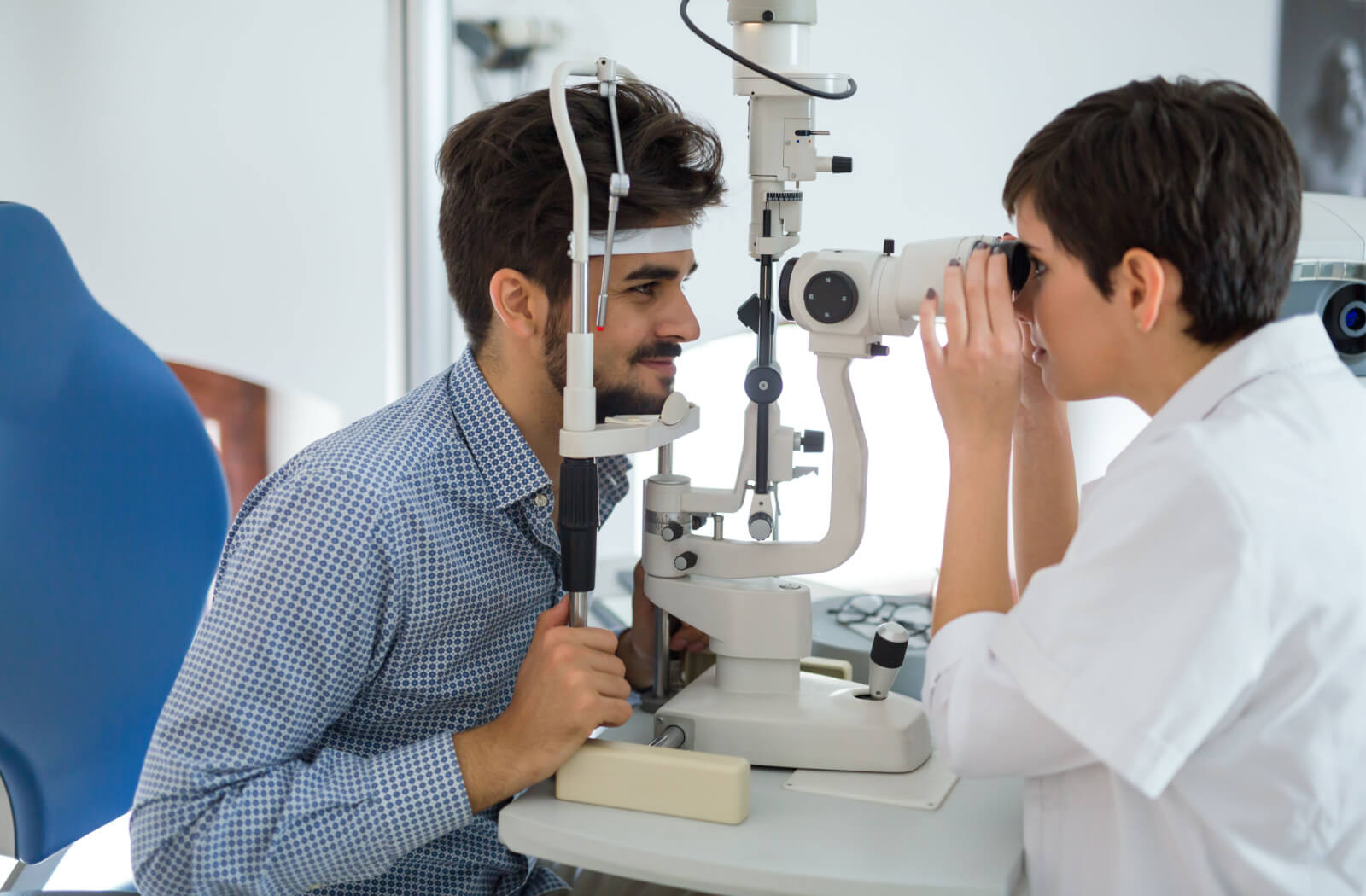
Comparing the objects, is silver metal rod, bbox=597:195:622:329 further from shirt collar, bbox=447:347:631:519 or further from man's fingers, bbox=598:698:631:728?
man's fingers, bbox=598:698:631:728

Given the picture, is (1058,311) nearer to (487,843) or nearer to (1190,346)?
(1190,346)

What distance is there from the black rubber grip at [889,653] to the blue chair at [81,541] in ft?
3.00

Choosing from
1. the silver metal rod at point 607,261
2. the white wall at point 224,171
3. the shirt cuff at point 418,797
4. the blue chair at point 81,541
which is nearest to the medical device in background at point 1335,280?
the silver metal rod at point 607,261

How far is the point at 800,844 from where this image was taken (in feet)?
3.29

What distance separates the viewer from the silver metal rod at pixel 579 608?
1132mm

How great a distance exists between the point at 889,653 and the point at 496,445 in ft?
1.56

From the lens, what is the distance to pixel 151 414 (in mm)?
1467

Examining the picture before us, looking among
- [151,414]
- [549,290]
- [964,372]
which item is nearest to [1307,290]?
[964,372]

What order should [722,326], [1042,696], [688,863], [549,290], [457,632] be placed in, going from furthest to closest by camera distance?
[722,326]
[549,290]
[457,632]
[688,863]
[1042,696]

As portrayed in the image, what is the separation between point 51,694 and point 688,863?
83 cm

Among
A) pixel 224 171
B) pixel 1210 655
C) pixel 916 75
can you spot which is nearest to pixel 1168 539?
pixel 1210 655

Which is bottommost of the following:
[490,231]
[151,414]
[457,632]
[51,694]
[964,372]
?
[51,694]

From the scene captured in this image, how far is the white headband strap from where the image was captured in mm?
1263

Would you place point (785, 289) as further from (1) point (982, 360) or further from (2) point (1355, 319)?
(2) point (1355, 319)
